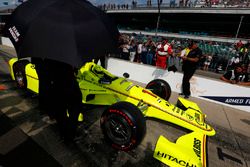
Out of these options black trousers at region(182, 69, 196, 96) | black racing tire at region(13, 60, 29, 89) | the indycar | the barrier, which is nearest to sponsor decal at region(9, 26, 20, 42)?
the indycar

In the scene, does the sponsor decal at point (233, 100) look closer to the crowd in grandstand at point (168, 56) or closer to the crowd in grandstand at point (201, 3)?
the crowd in grandstand at point (168, 56)

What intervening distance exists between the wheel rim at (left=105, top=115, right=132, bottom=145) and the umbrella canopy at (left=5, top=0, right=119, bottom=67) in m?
1.03

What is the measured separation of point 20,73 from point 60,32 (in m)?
3.01

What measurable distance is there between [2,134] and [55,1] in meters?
2.14

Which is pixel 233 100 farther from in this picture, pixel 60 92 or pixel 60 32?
pixel 60 32

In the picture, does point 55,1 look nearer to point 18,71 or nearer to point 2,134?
point 2,134

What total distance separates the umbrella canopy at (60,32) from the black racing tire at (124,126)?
0.90 m

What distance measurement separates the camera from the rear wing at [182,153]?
7.83ft

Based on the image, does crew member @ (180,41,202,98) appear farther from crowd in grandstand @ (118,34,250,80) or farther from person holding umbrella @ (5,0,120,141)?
person holding umbrella @ (5,0,120,141)

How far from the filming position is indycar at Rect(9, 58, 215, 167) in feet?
8.24

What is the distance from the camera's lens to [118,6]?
4138 centimetres

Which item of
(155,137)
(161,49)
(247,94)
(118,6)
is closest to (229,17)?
(118,6)

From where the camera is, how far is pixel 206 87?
574 centimetres

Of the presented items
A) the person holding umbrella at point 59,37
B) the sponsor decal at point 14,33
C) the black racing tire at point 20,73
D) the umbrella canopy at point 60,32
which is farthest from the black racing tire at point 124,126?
the black racing tire at point 20,73
